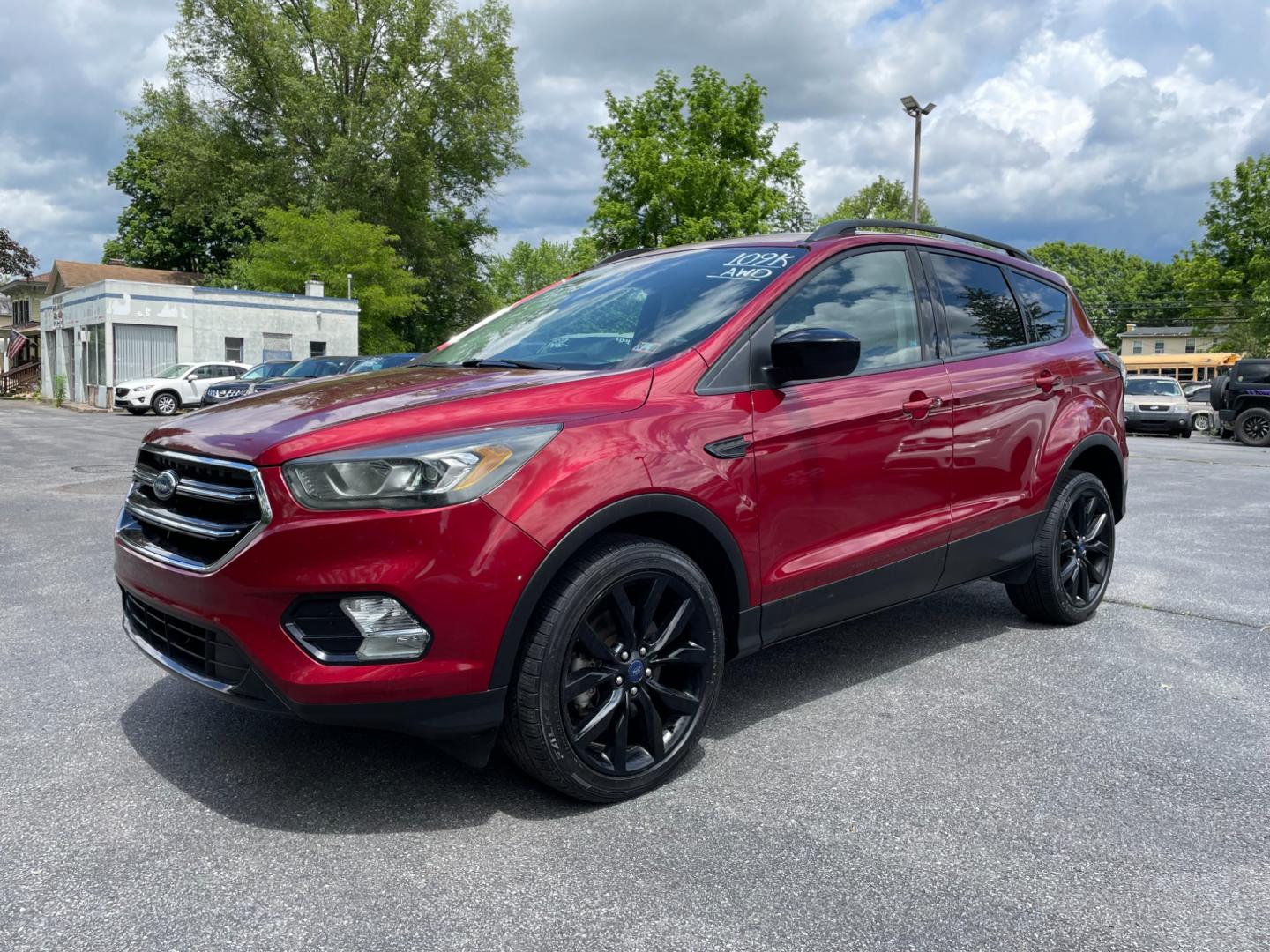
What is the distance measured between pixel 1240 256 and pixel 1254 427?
86.1ft

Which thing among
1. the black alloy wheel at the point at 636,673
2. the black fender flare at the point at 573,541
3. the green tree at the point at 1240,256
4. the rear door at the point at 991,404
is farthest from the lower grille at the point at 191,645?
the green tree at the point at 1240,256

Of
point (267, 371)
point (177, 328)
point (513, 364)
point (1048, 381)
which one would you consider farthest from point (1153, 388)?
point (177, 328)

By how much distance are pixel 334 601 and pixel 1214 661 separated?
3.86 m

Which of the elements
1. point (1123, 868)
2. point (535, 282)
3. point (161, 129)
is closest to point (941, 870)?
point (1123, 868)

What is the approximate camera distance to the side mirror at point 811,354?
10.5 feet

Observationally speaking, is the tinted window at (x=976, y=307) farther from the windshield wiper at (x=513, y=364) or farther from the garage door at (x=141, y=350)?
the garage door at (x=141, y=350)

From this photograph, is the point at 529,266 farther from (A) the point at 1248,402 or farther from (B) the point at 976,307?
(B) the point at 976,307

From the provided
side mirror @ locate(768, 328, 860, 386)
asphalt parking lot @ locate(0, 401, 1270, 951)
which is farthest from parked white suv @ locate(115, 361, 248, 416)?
side mirror @ locate(768, 328, 860, 386)

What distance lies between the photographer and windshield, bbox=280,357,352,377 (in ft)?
73.3

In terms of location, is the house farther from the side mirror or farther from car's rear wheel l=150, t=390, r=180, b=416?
the side mirror

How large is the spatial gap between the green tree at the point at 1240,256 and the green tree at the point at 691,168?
17974 millimetres

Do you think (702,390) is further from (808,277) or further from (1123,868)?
(1123,868)

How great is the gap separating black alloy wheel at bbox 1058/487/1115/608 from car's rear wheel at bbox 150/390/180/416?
2900 centimetres

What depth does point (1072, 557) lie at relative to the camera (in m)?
4.94
